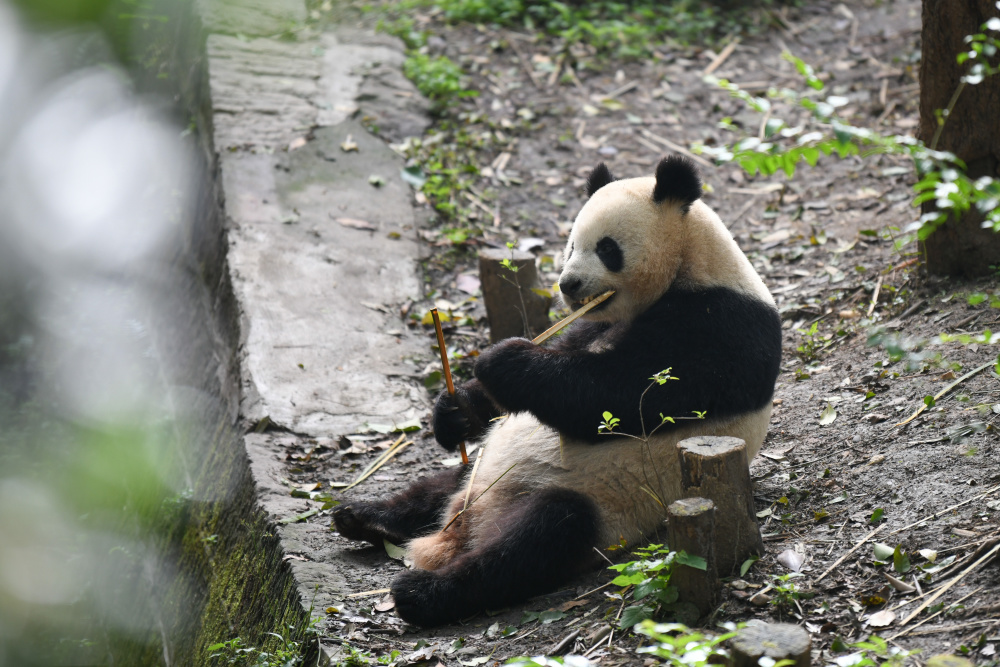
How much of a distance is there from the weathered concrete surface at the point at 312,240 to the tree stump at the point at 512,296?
0.57 meters

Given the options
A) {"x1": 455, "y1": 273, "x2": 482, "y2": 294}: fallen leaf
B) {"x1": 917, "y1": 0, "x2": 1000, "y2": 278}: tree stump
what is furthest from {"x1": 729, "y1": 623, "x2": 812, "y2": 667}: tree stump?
{"x1": 455, "y1": 273, "x2": 482, "y2": 294}: fallen leaf

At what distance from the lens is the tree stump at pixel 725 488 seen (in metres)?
2.61

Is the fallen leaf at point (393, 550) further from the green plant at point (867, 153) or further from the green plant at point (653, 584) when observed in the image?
the green plant at point (867, 153)

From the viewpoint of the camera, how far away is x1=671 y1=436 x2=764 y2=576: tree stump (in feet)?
8.55

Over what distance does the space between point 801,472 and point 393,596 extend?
5.45ft

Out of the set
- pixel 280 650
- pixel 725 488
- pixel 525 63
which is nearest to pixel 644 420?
pixel 725 488

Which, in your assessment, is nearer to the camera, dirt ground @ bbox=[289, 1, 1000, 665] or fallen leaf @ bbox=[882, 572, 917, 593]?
fallen leaf @ bbox=[882, 572, 917, 593]

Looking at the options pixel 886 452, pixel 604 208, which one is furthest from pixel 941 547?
pixel 604 208

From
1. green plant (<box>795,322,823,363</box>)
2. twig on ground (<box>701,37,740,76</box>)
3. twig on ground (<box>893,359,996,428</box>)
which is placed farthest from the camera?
twig on ground (<box>701,37,740,76</box>)

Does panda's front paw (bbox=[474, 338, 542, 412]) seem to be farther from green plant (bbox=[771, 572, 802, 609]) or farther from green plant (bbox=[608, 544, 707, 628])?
green plant (bbox=[771, 572, 802, 609])

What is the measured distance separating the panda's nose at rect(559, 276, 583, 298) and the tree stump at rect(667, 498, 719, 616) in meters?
0.95

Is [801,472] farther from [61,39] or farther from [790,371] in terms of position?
[61,39]

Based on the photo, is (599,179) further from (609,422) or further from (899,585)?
(899,585)

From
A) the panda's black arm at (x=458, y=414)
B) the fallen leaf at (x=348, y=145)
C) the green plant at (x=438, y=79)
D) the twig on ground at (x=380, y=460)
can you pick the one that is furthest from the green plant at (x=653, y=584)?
the green plant at (x=438, y=79)
